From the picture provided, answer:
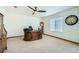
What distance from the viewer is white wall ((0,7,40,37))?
5.99 ft

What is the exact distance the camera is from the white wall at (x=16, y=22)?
1.83 metres

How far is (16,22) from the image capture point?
193 cm

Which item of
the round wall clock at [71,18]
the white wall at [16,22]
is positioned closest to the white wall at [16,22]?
the white wall at [16,22]

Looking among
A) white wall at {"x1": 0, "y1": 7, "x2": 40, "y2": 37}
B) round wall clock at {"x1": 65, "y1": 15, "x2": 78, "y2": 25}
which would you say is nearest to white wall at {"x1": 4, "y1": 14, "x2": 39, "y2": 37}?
white wall at {"x1": 0, "y1": 7, "x2": 40, "y2": 37}

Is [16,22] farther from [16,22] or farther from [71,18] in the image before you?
[71,18]

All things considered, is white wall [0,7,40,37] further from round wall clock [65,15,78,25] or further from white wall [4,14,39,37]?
round wall clock [65,15,78,25]

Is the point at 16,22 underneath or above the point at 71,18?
underneath

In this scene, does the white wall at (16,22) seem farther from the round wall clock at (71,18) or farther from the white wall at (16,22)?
the round wall clock at (71,18)

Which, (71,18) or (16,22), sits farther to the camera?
(71,18)

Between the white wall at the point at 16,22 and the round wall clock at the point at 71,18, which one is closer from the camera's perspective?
the white wall at the point at 16,22

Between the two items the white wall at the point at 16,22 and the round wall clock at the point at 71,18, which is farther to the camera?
the round wall clock at the point at 71,18

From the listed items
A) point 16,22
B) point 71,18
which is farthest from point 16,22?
point 71,18
